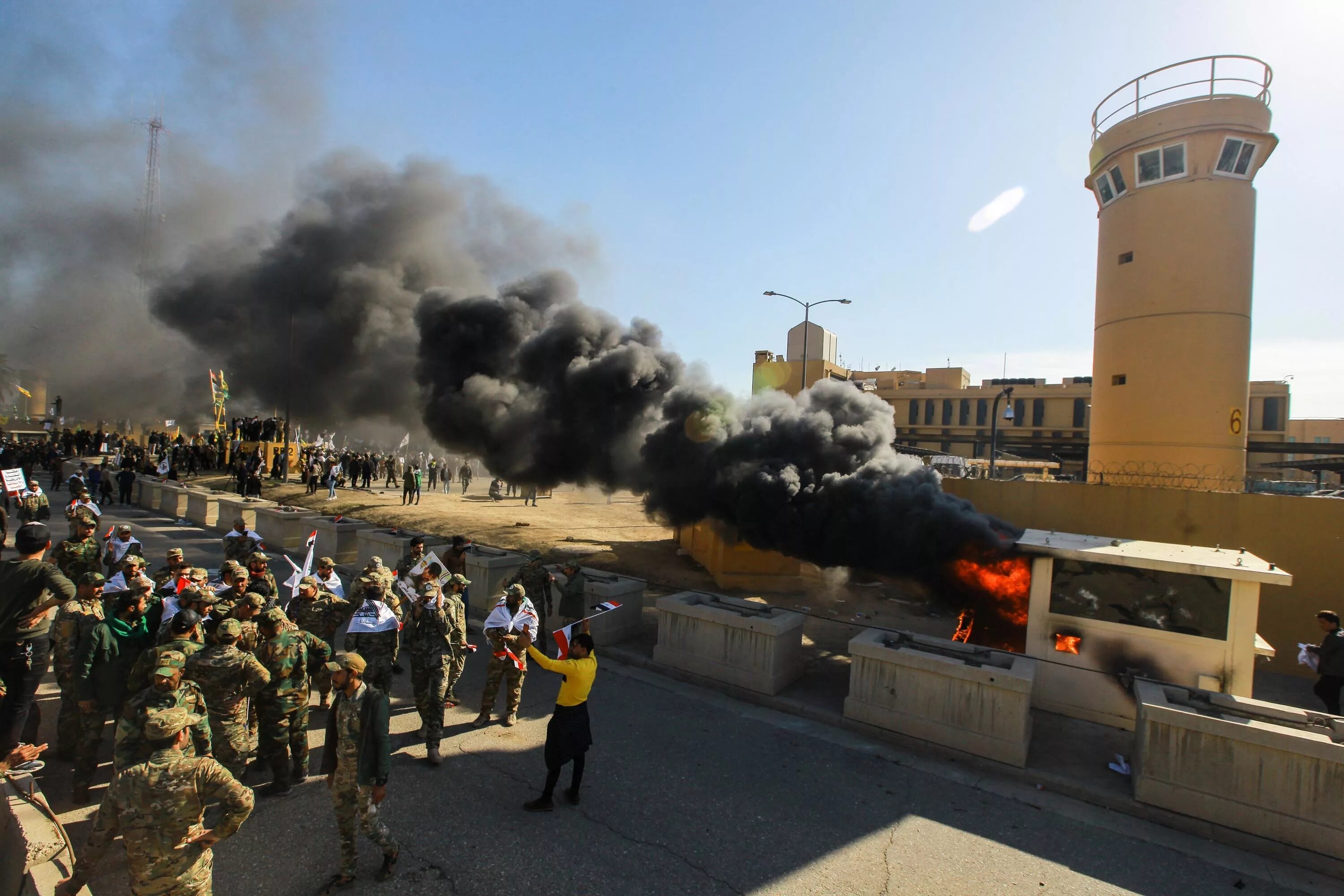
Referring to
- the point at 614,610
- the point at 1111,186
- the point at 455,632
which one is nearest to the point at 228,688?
the point at 455,632

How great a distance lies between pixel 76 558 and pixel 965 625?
33.3ft

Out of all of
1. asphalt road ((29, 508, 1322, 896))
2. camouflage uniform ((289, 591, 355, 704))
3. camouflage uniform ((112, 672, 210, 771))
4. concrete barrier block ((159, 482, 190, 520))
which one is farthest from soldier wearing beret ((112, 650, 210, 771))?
concrete barrier block ((159, 482, 190, 520))

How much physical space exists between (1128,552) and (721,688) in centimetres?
450

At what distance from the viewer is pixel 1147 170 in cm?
1393

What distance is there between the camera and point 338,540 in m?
13.1

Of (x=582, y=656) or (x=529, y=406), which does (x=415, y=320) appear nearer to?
(x=529, y=406)

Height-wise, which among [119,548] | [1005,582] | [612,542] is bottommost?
[612,542]

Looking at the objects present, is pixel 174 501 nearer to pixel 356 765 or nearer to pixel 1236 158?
pixel 356 765

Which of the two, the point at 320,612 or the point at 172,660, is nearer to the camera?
the point at 172,660

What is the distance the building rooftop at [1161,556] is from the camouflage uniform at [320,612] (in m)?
6.96

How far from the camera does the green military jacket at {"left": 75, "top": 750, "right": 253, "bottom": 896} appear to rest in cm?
303

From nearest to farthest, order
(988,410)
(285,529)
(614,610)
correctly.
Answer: (614,610), (285,529), (988,410)

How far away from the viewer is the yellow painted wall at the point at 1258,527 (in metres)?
9.19

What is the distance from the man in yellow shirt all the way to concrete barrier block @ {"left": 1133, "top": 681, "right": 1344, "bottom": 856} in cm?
433
